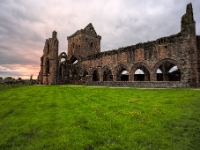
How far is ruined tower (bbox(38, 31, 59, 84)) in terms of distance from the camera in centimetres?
3391

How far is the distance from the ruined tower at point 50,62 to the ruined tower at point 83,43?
28.7 feet

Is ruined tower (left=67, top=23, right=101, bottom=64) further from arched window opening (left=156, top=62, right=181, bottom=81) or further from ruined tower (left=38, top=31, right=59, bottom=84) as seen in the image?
arched window opening (left=156, top=62, right=181, bottom=81)

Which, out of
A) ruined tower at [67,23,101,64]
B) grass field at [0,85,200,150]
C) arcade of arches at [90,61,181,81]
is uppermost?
ruined tower at [67,23,101,64]

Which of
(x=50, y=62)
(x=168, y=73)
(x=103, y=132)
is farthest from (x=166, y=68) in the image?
(x=50, y=62)

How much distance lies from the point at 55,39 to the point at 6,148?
3443 cm

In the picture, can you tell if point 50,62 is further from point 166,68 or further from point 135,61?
point 166,68

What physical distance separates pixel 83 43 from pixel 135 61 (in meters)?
23.4

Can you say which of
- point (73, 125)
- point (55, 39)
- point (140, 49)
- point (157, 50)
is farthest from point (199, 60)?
point (55, 39)

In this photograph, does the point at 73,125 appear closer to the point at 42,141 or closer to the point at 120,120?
the point at 42,141

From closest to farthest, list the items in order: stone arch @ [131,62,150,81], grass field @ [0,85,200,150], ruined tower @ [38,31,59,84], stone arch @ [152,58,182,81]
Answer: grass field @ [0,85,200,150] < stone arch @ [152,58,182,81] < stone arch @ [131,62,150,81] < ruined tower @ [38,31,59,84]

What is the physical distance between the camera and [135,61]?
76.7ft

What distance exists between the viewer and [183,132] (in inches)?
159

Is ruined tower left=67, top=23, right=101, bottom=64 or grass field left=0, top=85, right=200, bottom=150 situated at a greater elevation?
ruined tower left=67, top=23, right=101, bottom=64

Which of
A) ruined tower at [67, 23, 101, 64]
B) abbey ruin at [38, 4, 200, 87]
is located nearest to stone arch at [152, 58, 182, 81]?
abbey ruin at [38, 4, 200, 87]
